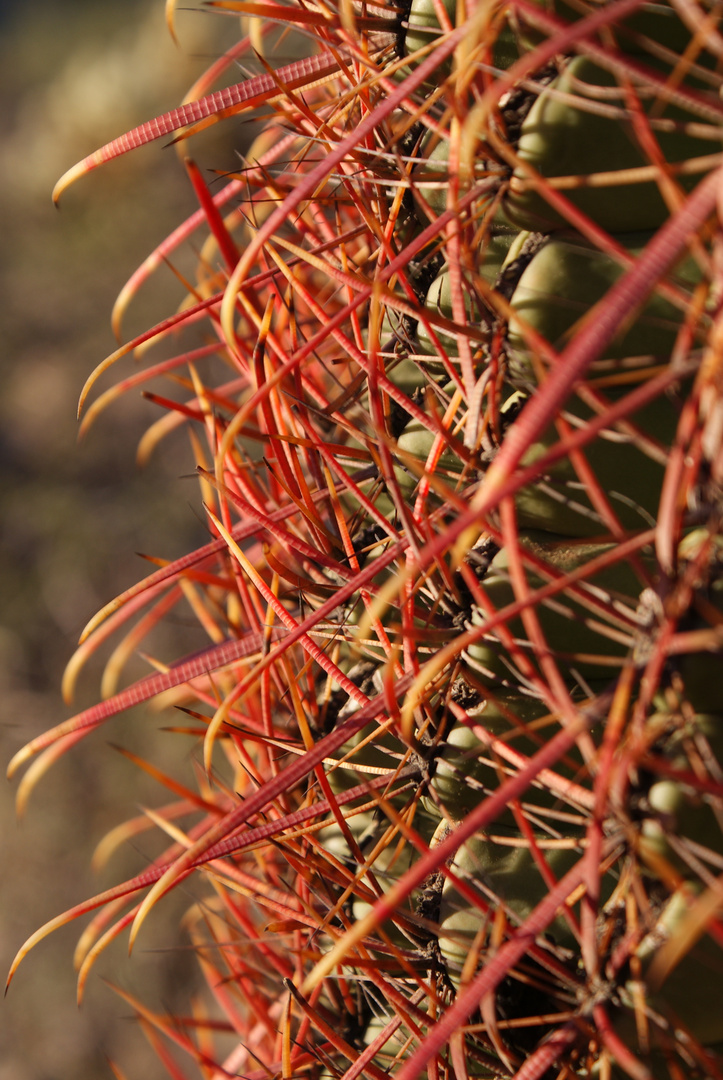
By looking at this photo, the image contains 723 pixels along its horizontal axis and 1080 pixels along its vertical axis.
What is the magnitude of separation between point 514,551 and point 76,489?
74.5 inches

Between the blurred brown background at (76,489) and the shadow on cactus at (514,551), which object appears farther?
the blurred brown background at (76,489)

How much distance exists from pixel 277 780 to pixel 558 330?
0.20 metres

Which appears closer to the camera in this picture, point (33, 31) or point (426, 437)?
point (426, 437)

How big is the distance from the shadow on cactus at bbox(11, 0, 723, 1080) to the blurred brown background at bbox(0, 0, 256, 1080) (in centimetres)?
111

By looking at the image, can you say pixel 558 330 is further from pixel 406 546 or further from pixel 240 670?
pixel 240 670

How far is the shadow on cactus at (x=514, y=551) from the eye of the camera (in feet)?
0.84

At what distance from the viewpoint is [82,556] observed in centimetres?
192

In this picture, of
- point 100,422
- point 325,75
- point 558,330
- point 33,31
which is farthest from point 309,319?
point 33,31

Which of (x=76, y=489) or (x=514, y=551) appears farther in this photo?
(x=76, y=489)

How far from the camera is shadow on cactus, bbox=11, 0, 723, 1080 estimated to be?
0.84 ft

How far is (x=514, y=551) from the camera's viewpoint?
256mm

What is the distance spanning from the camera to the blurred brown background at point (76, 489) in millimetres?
1637

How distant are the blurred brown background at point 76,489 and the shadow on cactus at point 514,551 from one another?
3.64 feet

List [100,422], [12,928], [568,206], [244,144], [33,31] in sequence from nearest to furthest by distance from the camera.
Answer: [568,206]
[12,928]
[100,422]
[244,144]
[33,31]
